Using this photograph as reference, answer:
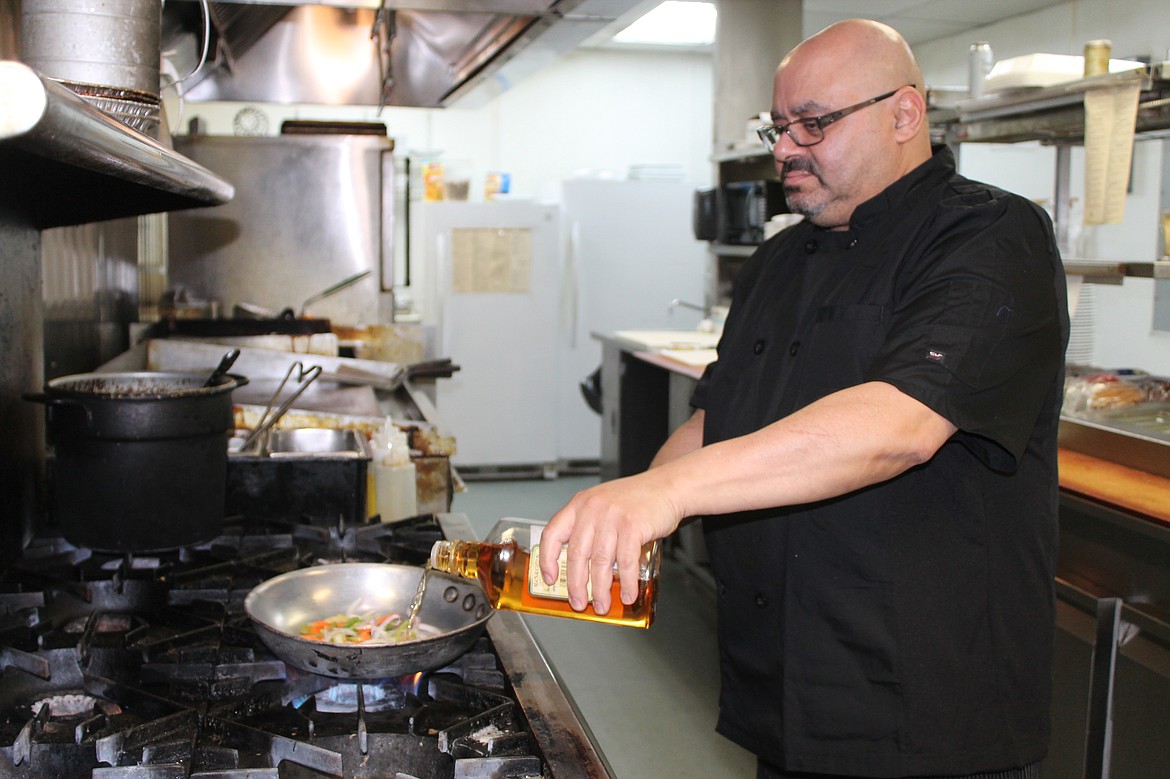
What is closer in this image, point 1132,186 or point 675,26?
point 1132,186

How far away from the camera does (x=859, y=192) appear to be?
167cm

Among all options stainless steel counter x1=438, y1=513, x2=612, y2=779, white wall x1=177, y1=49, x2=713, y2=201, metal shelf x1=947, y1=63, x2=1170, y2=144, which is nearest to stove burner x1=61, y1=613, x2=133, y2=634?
stainless steel counter x1=438, y1=513, x2=612, y2=779

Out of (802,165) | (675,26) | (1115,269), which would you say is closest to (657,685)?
(1115,269)

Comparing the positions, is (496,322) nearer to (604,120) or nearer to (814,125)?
(604,120)

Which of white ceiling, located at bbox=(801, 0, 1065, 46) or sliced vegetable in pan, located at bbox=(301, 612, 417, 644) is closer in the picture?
sliced vegetable in pan, located at bbox=(301, 612, 417, 644)

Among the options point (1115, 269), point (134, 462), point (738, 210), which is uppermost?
point (738, 210)

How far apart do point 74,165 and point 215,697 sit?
65 cm

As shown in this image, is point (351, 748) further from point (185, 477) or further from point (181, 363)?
point (181, 363)

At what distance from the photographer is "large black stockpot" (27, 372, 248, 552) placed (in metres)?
1.59

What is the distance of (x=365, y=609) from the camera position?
1.54 m

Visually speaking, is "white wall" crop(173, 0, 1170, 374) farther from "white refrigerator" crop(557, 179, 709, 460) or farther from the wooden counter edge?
the wooden counter edge

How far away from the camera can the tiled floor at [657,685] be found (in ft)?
10.2

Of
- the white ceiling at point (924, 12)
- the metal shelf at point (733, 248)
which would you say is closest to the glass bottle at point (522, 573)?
the metal shelf at point (733, 248)

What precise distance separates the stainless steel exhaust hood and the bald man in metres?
1.39
